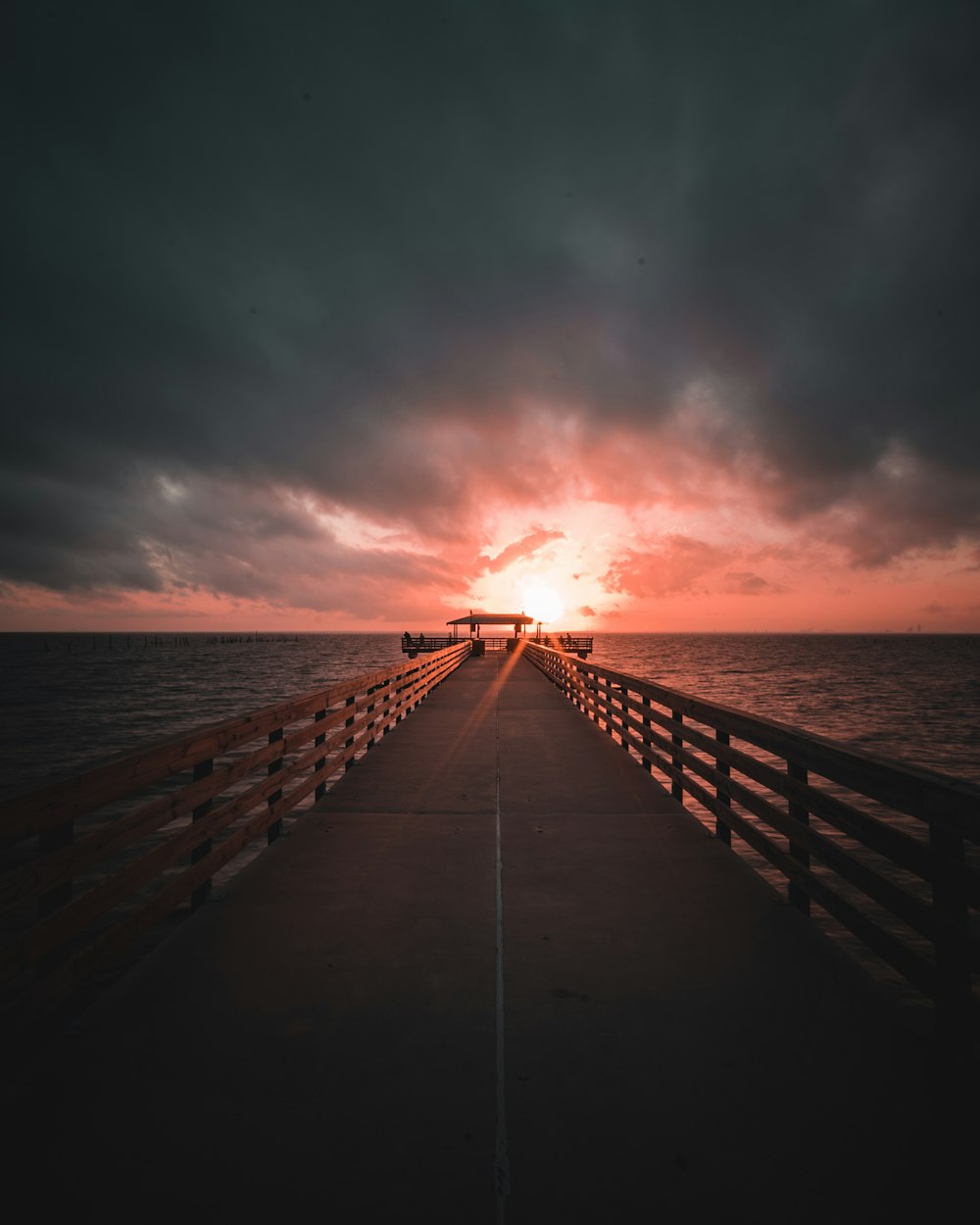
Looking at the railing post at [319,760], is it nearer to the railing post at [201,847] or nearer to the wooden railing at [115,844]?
the wooden railing at [115,844]

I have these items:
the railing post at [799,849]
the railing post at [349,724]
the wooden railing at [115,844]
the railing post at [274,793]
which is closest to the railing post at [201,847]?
the wooden railing at [115,844]

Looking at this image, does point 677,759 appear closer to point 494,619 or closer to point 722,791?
point 722,791

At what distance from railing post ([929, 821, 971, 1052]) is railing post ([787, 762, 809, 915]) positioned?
4.12ft

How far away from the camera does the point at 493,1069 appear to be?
258 centimetres

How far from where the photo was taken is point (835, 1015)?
116 inches

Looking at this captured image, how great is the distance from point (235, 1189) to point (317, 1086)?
47 cm

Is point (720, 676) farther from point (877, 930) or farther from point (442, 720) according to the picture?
point (877, 930)

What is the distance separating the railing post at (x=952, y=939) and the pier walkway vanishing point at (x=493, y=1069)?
0.20 m

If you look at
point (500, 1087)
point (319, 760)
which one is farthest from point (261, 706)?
point (500, 1087)

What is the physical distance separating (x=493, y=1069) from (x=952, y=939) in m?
1.97

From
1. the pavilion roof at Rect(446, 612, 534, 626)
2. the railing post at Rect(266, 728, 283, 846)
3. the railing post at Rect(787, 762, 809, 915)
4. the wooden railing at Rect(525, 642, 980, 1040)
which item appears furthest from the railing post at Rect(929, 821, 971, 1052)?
the pavilion roof at Rect(446, 612, 534, 626)

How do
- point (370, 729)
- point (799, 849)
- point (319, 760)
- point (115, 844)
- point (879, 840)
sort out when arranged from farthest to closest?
1. point (370, 729)
2. point (319, 760)
3. point (799, 849)
4. point (115, 844)
5. point (879, 840)

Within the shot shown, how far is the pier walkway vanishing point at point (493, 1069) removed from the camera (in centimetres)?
203

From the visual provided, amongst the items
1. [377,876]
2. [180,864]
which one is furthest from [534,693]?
[377,876]
